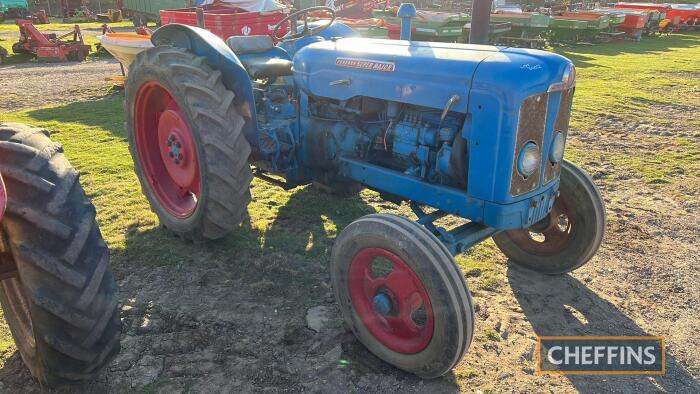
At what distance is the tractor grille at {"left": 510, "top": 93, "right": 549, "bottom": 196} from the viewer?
241 centimetres

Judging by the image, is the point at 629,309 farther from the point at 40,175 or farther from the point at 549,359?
the point at 40,175

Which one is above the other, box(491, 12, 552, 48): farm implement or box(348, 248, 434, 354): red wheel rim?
box(491, 12, 552, 48): farm implement

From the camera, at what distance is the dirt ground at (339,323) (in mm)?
2383

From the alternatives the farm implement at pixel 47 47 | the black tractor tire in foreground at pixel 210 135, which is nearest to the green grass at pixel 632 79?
the black tractor tire in foreground at pixel 210 135

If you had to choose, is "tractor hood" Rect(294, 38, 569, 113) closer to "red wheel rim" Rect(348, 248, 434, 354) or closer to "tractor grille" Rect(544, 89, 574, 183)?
"tractor grille" Rect(544, 89, 574, 183)

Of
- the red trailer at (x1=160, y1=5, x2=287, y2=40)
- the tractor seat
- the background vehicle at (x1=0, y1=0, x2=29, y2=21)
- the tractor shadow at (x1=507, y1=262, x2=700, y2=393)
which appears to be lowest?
the tractor shadow at (x1=507, y1=262, x2=700, y2=393)

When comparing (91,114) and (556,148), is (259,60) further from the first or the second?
(91,114)

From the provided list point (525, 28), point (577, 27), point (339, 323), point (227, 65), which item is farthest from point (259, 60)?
point (577, 27)

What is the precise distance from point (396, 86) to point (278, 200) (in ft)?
6.63

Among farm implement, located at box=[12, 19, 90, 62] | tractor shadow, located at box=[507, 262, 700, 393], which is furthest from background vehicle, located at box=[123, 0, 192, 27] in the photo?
tractor shadow, located at box=[507, 262, 700, 393]

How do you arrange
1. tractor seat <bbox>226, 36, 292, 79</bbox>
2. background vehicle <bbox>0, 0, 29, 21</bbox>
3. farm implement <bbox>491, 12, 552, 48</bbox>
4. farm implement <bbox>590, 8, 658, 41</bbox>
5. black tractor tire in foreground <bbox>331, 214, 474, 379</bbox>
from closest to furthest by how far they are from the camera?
1. black tractor tire in foreground <bbox>331, 214, 474, 379</bbox>
2. tractor seat <bbox>226, 36, 292, 79</bbox>
3. farm implement <bbox>491, 12, 552, 48</bbox>
4. farm implement <bbox>590, 8, 658, 41</bbox>
5. background vehicle <bbox>0, 0, 29, 21</bbox>

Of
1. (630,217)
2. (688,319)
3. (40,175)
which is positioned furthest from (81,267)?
(630,217)

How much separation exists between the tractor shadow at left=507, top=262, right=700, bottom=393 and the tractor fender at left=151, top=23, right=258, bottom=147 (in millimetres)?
2078

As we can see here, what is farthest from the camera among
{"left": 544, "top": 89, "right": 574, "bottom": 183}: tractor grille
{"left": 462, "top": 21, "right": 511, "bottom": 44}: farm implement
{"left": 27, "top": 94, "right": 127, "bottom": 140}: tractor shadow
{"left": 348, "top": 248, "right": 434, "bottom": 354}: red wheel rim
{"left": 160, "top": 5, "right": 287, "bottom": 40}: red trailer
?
{"left": 462, "top": 21, "right": 511, "bottom": 44}: farm implement
